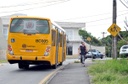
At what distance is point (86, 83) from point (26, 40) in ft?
25.5

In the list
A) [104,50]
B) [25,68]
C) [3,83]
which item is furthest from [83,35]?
[3,83]

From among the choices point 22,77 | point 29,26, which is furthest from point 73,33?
point 22,77

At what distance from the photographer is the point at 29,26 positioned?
2122cm

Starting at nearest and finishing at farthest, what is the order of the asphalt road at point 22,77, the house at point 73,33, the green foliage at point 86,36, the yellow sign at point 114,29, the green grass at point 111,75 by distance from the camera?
1. the green grass at point 111,75
2. the asphalt road at point 22,77
3. the yellow sign at point 114,29
4. the house at point 73,33
5. the green foliage at point 86,36

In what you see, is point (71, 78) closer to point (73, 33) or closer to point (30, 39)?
point (30, 39)

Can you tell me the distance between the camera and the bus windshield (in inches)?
836

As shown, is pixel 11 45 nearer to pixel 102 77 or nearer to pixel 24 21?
pixel 24 21

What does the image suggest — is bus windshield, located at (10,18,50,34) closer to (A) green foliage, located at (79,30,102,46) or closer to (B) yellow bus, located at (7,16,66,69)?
(B) yellow bus, located at (7,16,66,69)

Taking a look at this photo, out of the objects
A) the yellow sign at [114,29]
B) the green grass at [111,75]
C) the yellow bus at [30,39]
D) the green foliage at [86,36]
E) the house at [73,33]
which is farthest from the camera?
the green foliage at [86,36]

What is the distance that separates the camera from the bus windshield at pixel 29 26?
21.2 m

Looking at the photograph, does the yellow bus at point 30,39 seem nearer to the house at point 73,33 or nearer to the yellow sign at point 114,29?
the yellow sign at point 114,29

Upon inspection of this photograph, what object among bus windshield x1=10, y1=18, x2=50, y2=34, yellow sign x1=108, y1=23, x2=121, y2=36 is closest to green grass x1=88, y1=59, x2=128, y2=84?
bus windshield x1=10, y1=18, x2=50, y2=34

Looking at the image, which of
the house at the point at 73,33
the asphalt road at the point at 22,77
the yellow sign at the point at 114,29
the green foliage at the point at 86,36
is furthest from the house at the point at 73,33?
the asphalt road at the point at 22,77

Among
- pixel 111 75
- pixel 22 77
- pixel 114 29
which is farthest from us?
pixel 114 29
